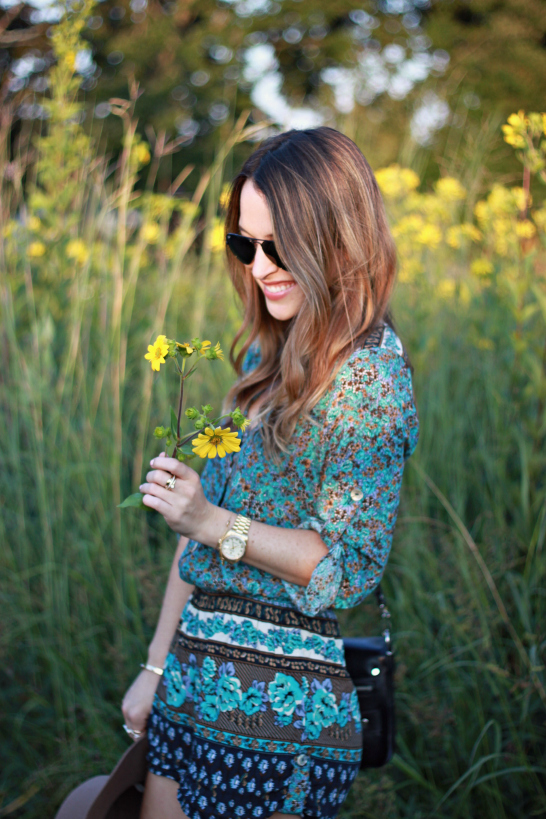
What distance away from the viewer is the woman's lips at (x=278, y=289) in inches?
45.8

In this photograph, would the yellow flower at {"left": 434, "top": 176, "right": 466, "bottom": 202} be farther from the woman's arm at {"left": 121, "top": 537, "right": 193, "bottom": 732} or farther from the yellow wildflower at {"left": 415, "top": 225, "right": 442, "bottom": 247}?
the woman's arm at {"left": 121, "top": 537, "right": 193, "bottom": 732}

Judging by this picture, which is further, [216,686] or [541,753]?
[541,753]

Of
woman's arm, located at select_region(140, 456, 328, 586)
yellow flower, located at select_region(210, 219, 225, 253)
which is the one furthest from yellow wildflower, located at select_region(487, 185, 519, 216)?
woman's arm, located at select_region(140, 456, 328, 586)

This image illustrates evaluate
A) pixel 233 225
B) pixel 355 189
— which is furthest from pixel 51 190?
pixel 355 189

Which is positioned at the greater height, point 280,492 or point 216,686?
point 280,492

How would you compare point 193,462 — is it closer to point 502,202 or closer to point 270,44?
point 502,202

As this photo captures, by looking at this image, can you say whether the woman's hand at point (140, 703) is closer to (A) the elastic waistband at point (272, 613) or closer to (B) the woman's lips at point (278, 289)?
(A) the elastic waistband at point (272, 613)

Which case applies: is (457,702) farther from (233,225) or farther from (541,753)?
(233,225)

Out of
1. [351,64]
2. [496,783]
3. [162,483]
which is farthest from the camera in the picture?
[351,64]

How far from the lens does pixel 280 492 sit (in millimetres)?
1122

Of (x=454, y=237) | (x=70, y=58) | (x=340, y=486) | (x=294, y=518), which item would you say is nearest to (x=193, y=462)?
(x=294, y=518)

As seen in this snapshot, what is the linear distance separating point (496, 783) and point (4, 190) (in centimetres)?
291

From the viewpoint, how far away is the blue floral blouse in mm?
1020

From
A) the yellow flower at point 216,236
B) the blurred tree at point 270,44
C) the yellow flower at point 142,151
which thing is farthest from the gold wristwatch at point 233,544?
the blurred tree at point 270,44
